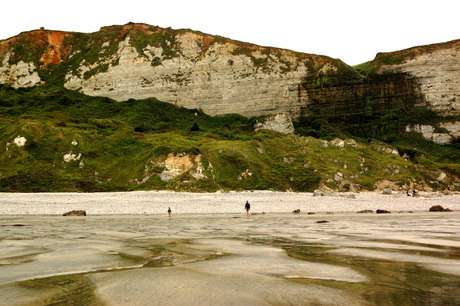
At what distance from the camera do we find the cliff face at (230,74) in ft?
245

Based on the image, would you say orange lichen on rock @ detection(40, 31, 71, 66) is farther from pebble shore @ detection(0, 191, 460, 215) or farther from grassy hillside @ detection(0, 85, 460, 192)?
pebble shore @ detection(0, 191, 460, 215)

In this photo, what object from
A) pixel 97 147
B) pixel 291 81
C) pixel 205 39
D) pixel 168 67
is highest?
pixel 205 39

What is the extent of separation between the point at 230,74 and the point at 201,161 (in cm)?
4620

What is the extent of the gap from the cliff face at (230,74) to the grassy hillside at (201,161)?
17.2 metres

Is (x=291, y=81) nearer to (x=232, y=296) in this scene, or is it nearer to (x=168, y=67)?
(x=168, y=67)

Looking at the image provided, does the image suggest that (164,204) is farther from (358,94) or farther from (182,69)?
(358,94)

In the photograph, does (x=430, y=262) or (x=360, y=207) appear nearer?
(x=430, y=262)

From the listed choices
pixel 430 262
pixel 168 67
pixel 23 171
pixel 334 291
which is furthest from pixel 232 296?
pixel 168 67

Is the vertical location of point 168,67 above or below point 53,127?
above

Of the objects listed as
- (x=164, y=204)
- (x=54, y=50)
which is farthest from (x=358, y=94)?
(x=54, y=50)

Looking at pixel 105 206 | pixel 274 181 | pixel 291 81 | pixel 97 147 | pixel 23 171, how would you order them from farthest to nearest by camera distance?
pixel 291 81 < pixel 97 147 < pixel 274 181 < pixel 23 171 < pixel 105 206

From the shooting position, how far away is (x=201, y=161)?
4225 cm

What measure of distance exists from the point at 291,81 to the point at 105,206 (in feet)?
208

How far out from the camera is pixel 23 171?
133ft
